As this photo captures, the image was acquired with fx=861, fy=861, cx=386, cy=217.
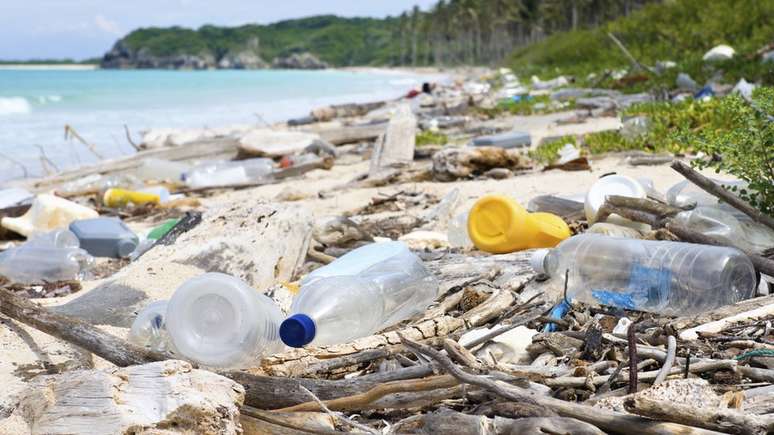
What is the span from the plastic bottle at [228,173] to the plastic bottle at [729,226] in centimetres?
545

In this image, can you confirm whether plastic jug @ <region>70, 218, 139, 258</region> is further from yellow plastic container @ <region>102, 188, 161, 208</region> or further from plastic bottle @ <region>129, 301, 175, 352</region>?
plastic bottle @ <region>129, 301, 175, 352</region>

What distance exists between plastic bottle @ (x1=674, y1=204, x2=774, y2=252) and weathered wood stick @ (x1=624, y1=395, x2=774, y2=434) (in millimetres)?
1589

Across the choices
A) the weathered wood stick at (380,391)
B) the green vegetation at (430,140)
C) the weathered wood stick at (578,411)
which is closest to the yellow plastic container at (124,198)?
the green vegetation at (430,140)

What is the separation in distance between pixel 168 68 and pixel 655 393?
154 m

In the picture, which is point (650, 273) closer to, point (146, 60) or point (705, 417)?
point (705, 417)

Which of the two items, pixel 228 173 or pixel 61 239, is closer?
pixel 61 239

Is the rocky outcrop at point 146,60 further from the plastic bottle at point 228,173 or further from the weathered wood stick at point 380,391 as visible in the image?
the weathered wood stick at point 380,391

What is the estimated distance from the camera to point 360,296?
295 centimetres

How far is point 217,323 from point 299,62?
132m

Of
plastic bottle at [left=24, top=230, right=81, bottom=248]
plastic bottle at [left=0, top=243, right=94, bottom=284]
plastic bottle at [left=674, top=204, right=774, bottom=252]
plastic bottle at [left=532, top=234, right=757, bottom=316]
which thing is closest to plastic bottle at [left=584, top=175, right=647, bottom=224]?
plastic bottle at [left=674, top=204, right=774, bottom=252]

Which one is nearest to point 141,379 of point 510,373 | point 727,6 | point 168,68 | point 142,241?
point 510,373

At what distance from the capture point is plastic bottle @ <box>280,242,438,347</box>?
2746mm

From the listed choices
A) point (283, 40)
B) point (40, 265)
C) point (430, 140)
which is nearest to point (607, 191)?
point (40, 265)

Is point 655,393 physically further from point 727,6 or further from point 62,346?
point 727,6
